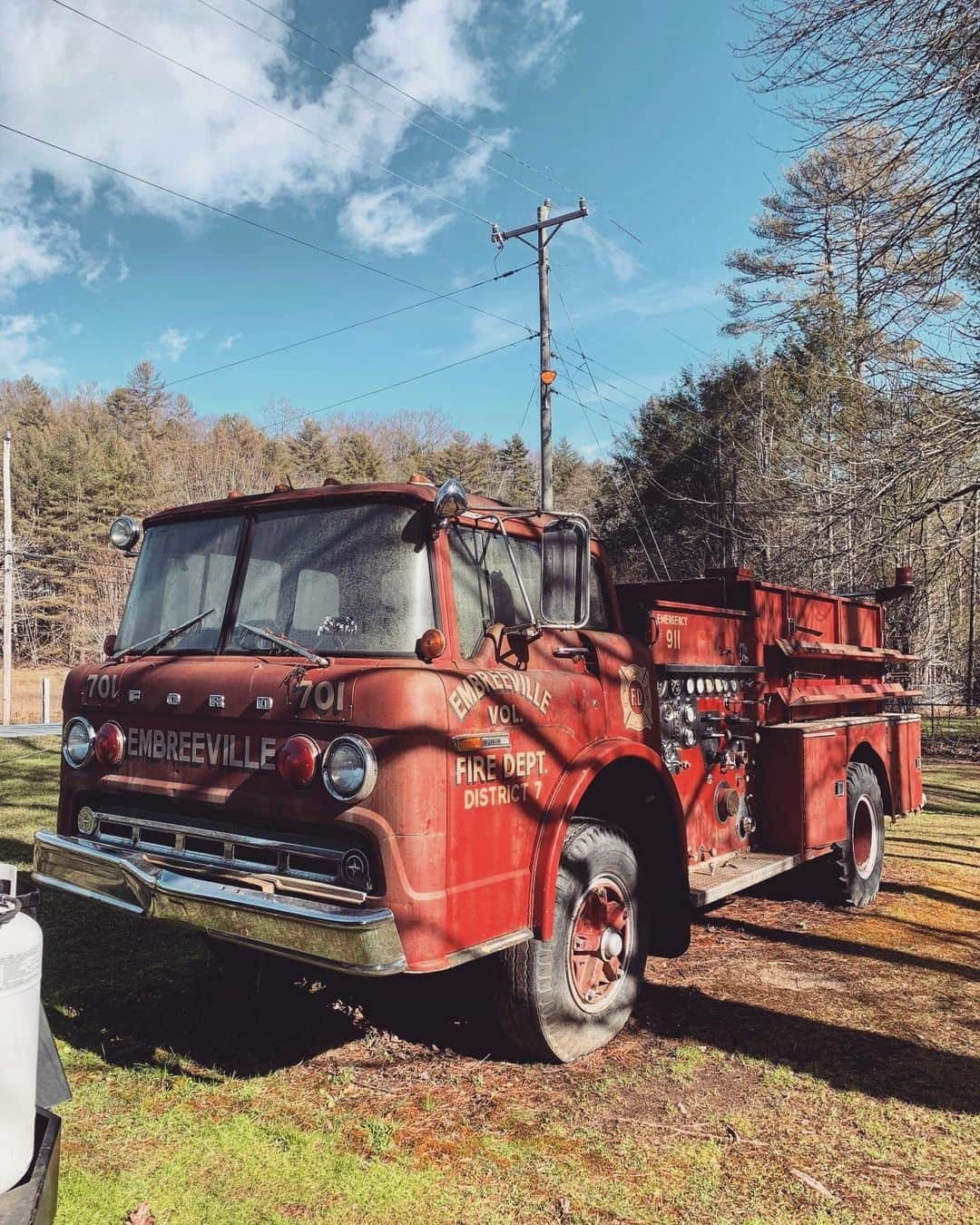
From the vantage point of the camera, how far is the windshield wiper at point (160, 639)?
3.98 m

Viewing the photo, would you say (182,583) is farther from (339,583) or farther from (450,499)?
(450,499)

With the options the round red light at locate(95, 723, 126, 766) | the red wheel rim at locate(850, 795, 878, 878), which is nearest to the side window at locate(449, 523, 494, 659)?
the round red light at locate(95, 723, 126, 766)

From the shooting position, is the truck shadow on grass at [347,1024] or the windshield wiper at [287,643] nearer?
the windshield wiper at [287,643]

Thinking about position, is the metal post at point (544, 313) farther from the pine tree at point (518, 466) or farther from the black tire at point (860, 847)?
the pine tree at point (518, 466)

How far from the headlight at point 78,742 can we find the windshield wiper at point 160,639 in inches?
12.6

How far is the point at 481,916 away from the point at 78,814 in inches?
74.3

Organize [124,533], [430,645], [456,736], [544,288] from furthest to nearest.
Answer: [544,288], [124,533], [430,645], [456,736]

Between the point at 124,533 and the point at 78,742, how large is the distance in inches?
41.4

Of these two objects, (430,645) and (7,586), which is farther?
(7,586)

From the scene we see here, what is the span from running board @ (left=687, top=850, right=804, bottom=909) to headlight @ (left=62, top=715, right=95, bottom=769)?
2789mm

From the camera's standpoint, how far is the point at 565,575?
11.6 ft

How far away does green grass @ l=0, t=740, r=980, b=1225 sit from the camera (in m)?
2.89

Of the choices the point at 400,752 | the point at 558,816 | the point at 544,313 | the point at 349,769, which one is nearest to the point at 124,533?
the point at 349,769

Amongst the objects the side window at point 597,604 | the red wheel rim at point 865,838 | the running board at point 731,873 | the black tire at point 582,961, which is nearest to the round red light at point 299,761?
the black tire at point 582,961
